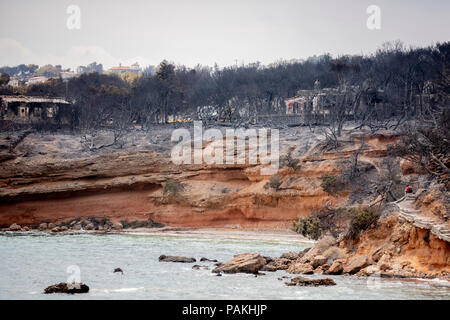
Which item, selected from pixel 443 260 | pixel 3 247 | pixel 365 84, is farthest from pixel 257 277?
pixel 365 84

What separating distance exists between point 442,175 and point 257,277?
8616mm

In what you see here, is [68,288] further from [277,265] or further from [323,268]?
[323,268]

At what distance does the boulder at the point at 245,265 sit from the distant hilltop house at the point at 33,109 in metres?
46.3

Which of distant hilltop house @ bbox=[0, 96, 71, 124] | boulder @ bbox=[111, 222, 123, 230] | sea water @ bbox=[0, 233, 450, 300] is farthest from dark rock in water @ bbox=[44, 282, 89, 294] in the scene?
distant hilltop house @ bbox=[0, 96, 71, 124]

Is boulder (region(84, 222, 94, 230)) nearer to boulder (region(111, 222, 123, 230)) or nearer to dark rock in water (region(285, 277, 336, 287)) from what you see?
boulder (region(111, 222, 123, 230))

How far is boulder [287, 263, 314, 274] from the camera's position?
30969 mm

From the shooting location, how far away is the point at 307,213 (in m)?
49.5

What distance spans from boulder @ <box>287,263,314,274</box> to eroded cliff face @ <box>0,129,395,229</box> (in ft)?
64.2

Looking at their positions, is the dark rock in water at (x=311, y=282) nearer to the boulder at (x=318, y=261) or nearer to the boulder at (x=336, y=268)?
the boulder at (x=336, y=268)

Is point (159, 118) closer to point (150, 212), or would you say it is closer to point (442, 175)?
point (150, 212)

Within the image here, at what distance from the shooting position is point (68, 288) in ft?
91.2

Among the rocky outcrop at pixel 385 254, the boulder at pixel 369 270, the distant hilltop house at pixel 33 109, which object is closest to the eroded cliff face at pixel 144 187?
the distant hilltop house at pixel 33 109

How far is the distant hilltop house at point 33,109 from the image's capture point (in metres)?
76.1
